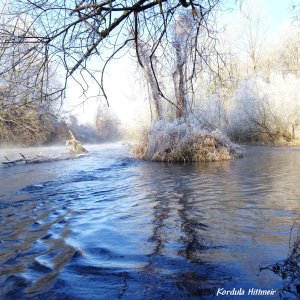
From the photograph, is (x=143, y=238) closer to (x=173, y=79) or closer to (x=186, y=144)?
(x=173, y=79)

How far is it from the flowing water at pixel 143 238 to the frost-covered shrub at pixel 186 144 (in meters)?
6.71

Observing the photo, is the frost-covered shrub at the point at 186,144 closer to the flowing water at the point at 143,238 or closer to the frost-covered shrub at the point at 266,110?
the flowing water at the point at 143,238

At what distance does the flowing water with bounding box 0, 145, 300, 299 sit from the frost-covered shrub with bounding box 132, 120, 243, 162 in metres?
6.71

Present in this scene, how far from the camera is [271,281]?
3381mm

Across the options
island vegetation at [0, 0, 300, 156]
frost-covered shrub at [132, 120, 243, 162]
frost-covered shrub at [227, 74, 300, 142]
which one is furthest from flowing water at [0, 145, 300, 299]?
frost-covered shrub at [227, 74, 300, 142]

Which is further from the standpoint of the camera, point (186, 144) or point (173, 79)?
point (186, 144)

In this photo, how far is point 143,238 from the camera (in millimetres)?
4988

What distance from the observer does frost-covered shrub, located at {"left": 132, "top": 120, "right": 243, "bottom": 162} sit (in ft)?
54.1

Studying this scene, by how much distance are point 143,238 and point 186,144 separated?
1181 centimetres

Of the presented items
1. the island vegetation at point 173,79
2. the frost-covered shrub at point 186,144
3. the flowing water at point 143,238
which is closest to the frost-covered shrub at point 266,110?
the island vegetation at point 173,79

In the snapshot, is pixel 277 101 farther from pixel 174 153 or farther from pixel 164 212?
pixel 164 212

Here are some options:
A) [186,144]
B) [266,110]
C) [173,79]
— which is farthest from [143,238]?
[266,110]

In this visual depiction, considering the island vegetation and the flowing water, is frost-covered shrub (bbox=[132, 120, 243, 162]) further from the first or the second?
the flowing water

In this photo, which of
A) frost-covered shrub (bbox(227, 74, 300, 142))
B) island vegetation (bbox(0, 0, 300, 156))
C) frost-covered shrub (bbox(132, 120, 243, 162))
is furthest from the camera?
frost-covered shrub (bbox(227, 74, 300, 142))
